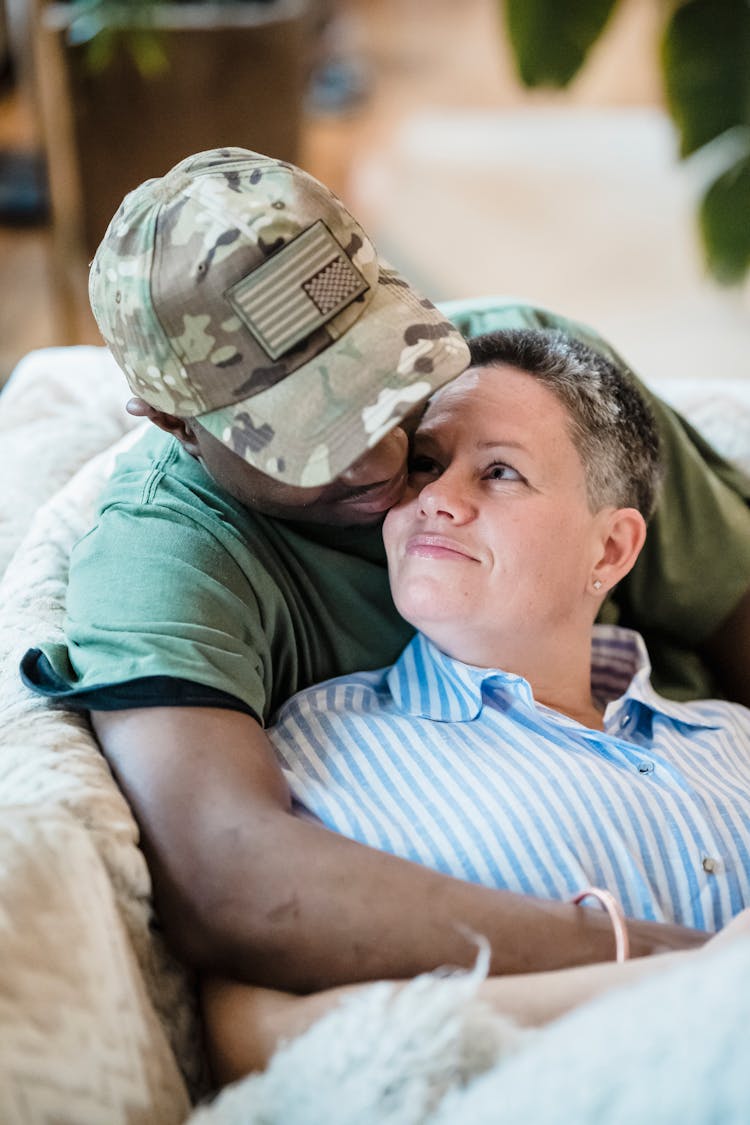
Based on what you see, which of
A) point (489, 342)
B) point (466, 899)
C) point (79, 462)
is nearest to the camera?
point (466, 899)

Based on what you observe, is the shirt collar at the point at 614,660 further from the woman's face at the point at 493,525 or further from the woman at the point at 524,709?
the woman's face at the point at 493,525

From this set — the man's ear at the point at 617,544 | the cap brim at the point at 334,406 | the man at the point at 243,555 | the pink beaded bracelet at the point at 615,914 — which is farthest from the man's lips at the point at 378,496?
the pink beaded bracelet at the point at 615,914

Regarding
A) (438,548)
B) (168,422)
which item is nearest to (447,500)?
(438,548)

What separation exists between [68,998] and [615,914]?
480 millimetres

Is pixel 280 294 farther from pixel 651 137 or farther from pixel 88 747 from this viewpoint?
pixel 651 137

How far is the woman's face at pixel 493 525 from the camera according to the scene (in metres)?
1.30

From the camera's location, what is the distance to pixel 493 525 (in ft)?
4.29

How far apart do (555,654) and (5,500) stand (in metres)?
0.74

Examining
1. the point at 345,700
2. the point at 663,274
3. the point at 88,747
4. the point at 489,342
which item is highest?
the point at 489,342

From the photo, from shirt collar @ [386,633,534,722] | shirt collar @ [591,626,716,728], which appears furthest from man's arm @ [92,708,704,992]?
shirt collar @ [591,626,716,728]

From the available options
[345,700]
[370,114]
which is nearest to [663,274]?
[370,114]

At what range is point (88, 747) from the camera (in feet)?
3.77

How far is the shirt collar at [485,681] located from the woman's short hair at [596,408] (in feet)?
0.58

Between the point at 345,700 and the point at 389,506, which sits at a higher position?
the point at 389,506
